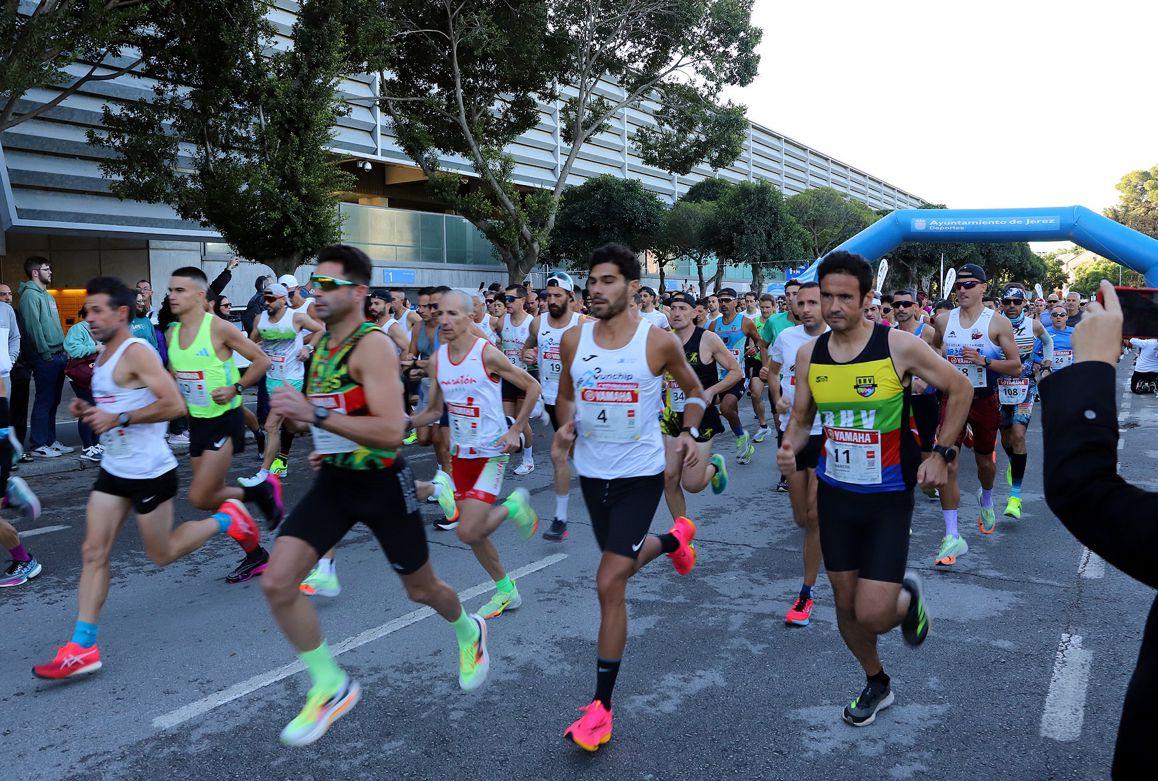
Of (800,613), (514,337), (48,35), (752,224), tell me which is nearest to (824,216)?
(752,224)

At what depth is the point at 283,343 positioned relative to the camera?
9.55 meters

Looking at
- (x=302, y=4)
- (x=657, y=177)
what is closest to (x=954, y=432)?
(x=302, y=4)

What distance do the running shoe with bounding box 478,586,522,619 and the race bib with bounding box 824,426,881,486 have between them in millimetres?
2083

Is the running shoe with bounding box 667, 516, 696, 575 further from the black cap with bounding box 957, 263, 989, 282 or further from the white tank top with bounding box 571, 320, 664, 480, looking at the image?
the black cap with bounding box 957, 263, 989, 282

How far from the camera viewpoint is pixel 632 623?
4.90 m

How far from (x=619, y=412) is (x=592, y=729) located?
135cm

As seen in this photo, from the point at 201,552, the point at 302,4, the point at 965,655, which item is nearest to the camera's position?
the point at 965,655

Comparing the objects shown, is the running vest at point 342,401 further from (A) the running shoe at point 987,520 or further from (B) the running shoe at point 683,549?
(A) the running shoe at point 987,520

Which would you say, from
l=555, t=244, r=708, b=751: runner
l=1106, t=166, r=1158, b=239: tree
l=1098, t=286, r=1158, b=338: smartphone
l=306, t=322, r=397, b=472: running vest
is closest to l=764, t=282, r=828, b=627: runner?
l=555, t=244, r=708, b=751: runner

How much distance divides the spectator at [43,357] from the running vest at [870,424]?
9.44 m

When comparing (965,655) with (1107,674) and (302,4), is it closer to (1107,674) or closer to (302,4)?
(1107,674)

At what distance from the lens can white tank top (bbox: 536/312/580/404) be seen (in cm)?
912

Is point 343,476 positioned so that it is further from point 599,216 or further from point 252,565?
point 599,216

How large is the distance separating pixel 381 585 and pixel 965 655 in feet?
11.3
